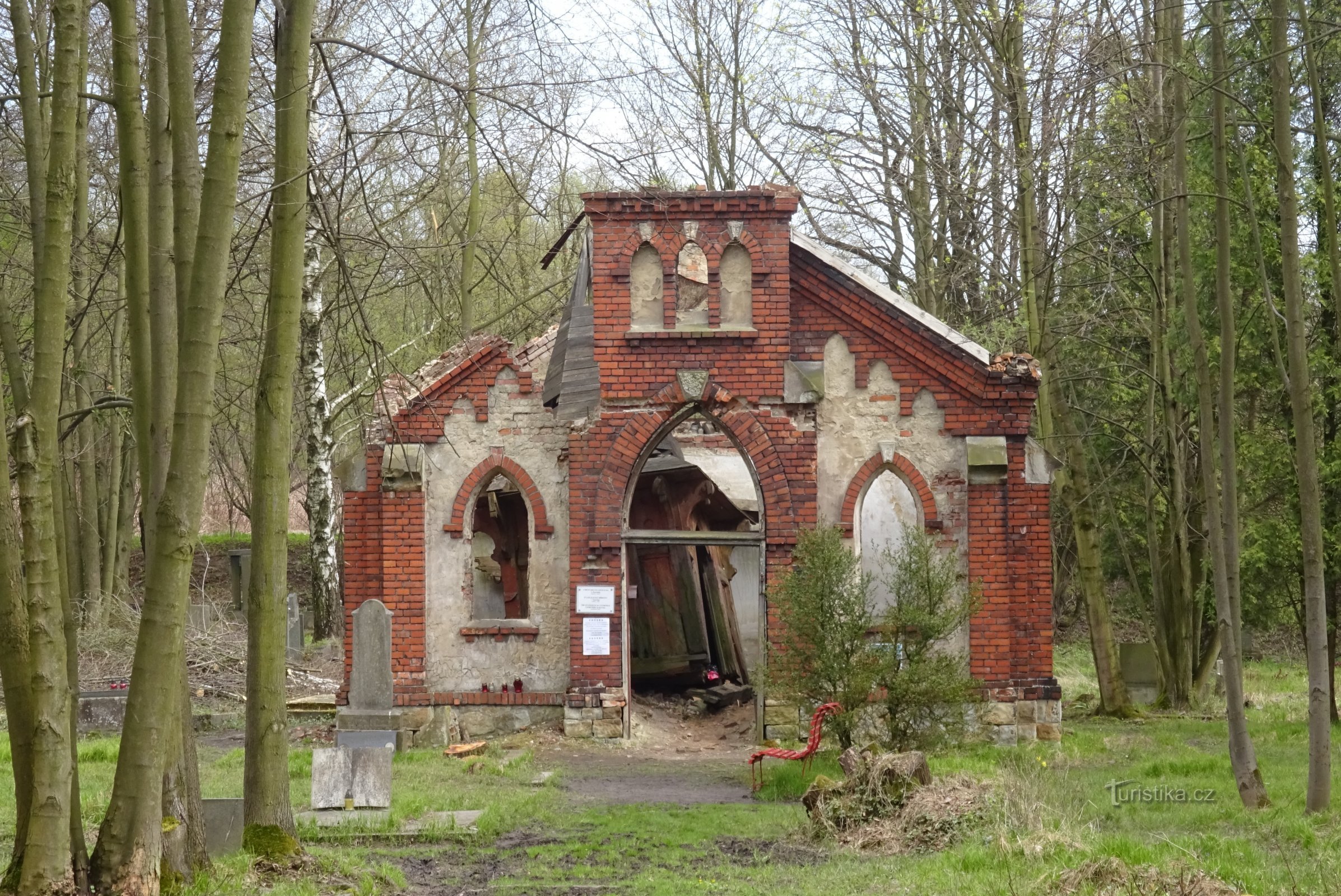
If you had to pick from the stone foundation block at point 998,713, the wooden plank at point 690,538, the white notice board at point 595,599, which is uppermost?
the wooden plank at point 690,538

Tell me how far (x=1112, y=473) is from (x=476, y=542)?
38.8 ft

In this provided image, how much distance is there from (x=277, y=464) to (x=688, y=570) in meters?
13.0

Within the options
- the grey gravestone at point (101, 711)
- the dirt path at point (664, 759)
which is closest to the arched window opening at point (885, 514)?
the dirt path at point (664, 759)

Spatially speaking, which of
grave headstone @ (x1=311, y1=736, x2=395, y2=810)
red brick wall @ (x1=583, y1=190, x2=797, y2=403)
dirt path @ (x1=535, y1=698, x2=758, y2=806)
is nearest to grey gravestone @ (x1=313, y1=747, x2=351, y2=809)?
grave headstone @ (x1=311, y1=736, x2=395, y2=810)

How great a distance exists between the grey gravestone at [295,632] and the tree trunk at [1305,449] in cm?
1686

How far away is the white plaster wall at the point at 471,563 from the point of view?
56.4 ft

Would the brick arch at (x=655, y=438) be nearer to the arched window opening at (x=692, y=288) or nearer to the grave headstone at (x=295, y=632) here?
the arched window opening at (x=692, y=288)

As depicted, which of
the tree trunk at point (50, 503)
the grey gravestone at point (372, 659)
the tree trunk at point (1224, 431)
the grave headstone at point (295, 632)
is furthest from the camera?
the grave headstone at point (295, 632)

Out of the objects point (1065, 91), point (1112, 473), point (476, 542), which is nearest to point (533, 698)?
point (476, 542)

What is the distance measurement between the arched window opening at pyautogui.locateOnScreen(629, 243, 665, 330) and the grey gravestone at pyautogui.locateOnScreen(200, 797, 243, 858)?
933 cm

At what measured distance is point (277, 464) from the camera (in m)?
8.75

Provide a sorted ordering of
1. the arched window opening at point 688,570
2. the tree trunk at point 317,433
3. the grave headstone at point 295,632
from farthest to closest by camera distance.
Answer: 1. the grave headstone at point 295,632
2. the tree trunk at point 317,433
3. the arched window opening at point 688,570

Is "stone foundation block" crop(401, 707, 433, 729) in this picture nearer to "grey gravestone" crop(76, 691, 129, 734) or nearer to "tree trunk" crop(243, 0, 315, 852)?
"grey gravestone" crop(76, 691, 129, 734)

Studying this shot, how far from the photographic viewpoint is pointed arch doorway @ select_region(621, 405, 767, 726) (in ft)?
68.1
